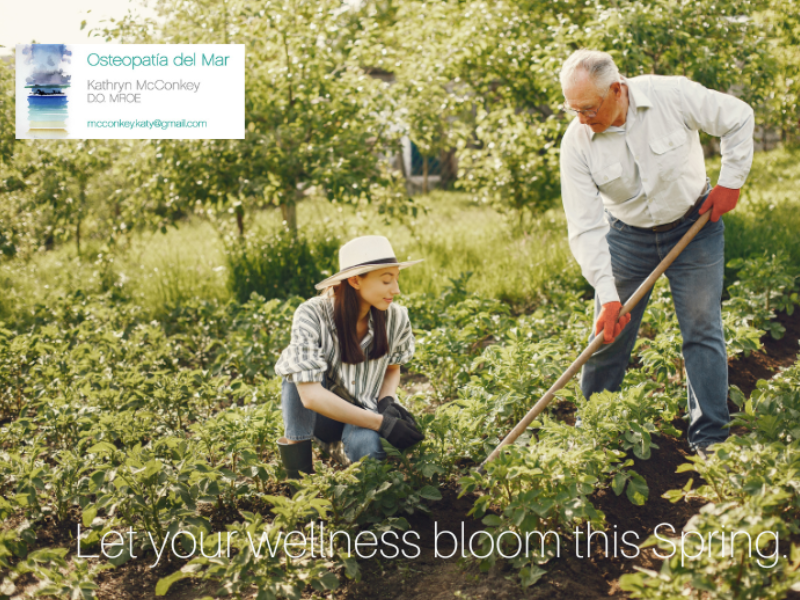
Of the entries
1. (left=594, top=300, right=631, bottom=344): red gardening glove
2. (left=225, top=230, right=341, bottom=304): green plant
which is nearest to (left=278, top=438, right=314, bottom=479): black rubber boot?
(left=594, top=300, right=631, bottom=344): red gardening glove

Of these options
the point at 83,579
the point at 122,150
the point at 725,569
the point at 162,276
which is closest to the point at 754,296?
the point at 725,569

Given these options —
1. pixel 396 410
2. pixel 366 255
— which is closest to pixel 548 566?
pixel 396 410

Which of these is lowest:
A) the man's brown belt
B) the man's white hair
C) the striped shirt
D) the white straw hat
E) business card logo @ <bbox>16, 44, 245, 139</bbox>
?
the striped shirt

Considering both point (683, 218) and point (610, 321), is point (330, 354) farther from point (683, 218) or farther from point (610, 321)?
point (683, 218)

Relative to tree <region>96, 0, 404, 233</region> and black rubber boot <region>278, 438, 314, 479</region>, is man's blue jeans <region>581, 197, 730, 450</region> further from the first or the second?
tree <region>96, 0, 404, 233</region>

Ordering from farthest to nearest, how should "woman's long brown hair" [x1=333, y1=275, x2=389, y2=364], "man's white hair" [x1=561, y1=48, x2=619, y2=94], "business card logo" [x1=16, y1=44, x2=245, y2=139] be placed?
"business card logo" [x1=16, y1=44, x2=245, y2=139]
"woman's long brown hair" [x1=333, y1=275, x2=389, y2=364]
"man's white hair" [x1=561, y1=48, x2=619, y2=94]

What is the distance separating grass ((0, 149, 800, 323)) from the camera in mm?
5832

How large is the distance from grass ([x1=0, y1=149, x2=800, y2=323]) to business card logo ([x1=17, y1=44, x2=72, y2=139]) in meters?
1.28

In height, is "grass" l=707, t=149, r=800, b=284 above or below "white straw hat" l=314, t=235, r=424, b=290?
above

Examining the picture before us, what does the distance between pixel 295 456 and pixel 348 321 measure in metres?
0.61

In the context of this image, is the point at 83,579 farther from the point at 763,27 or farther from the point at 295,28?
the point at 763,27

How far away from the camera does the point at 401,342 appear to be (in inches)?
125

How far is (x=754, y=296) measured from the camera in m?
4.48

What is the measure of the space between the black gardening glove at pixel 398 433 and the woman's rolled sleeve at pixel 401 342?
37 centimetres
